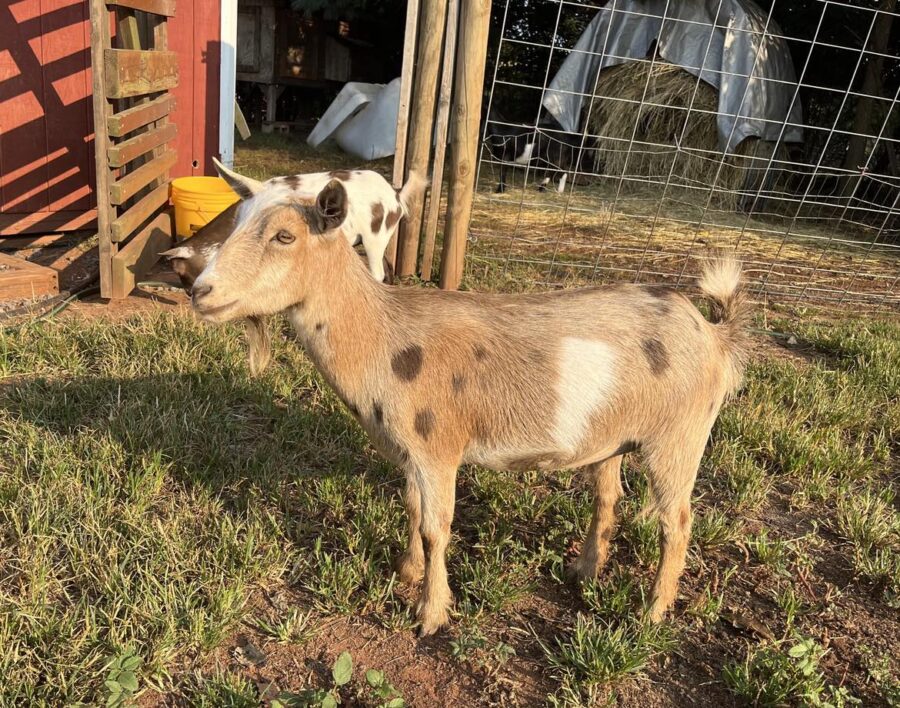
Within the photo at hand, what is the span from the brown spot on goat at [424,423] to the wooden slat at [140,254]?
392 centimetres

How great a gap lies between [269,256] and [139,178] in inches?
162

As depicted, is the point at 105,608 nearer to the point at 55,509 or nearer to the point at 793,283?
the point at 55,509

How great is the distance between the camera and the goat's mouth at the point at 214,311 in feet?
8.52

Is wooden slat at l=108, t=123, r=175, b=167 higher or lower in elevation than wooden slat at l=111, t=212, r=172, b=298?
higher

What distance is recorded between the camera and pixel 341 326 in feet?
9.37

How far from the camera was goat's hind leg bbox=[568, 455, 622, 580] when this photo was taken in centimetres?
329

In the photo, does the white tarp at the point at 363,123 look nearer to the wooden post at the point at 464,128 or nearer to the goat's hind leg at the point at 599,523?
the wooden post at the point at 464,128

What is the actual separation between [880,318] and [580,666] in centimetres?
558

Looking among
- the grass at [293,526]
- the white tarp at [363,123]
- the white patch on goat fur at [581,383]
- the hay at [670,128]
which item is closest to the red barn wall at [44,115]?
the grass at [293,526]

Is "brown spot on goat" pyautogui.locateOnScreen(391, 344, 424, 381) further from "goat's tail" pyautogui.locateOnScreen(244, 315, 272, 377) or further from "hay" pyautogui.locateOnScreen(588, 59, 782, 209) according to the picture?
"hay" pyautogui.locateOnScreen(588, 59, 782, 209)

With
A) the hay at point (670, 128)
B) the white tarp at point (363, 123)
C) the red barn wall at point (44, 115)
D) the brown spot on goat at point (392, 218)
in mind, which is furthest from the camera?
the white tarp at point (363, 123)

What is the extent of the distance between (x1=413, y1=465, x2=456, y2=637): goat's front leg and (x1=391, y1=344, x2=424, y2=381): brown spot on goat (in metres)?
0.36

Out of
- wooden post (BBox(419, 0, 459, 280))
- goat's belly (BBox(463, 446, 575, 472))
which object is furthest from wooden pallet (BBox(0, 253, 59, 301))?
goat's belly (BBox(463, 446, 575, 472))

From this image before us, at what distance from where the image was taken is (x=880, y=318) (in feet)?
22.3
